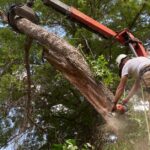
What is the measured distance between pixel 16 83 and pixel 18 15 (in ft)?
13.5

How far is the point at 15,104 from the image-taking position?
1023cm

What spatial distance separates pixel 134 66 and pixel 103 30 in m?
1.84

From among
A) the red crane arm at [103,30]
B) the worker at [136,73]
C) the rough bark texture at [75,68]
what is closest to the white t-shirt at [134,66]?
the worker at [136,73]

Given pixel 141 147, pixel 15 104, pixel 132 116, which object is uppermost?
pixel 132 116

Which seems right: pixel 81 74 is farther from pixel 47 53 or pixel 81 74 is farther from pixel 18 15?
pixel 18 15

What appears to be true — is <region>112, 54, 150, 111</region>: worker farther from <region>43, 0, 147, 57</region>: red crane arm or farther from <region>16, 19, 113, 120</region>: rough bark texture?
<region>43, 0, 147, 57</region>: red crane arm

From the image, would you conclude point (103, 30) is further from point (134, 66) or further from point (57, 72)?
point (57, 72)

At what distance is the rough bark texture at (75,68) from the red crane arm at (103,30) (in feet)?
2.16

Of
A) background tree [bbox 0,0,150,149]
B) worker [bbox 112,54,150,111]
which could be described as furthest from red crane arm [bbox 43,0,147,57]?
background tree [bbox 0,0,150,149]

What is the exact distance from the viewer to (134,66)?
6.03 m

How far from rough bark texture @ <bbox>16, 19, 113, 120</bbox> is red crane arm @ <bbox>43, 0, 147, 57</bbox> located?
0.66 m

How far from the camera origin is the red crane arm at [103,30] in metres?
7.09

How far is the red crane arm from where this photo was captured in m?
7.09

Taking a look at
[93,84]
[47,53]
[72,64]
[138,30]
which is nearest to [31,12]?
[47,53]
